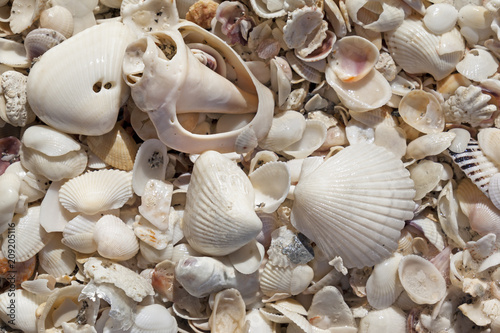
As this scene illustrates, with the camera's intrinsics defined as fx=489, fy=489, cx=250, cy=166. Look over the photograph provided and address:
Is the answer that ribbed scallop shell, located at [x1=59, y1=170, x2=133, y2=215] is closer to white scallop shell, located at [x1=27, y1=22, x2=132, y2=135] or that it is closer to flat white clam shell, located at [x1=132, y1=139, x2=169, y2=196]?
flat white clam shell, located at [x1=132, y1=139, x2=169, y2=196]

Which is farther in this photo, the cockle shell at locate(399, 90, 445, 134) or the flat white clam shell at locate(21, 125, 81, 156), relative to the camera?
the cockle shell at locate(399, 90, 445, 134)

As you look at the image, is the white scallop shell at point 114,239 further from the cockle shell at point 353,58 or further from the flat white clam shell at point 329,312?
the cockle shell at point 353,58

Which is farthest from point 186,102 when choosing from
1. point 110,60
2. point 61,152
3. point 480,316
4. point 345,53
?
point 480,316

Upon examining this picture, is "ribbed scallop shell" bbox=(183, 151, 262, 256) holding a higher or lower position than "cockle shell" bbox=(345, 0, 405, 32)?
lower

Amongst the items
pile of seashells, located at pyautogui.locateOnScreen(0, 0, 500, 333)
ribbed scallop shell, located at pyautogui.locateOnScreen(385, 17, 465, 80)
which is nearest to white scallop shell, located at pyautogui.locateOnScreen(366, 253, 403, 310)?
pile of seashells, located at pyautogui.locateOnScreen(0, 0, 500, 333)

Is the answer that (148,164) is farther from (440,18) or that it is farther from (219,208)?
(440,18)

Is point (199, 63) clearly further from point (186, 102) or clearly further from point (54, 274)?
point (54, 274)

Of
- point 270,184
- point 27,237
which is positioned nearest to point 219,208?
point 270,184
